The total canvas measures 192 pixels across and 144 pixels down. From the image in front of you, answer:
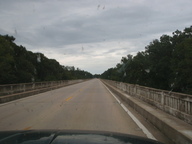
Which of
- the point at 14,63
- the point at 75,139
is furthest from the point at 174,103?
the point at 14,63

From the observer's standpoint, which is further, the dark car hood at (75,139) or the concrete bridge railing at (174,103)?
the concrete bridge railing at (174,103)

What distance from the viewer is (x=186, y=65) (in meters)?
39.1

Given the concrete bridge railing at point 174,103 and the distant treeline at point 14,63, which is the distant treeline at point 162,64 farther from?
the concrete bridge railing at point 174,103

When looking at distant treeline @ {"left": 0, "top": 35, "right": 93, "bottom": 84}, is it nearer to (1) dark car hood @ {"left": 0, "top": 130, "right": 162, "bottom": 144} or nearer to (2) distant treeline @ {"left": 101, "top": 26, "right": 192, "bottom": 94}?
(2) distant treeline @ {"left": 101, "top": 26, "right": 192, "bottom": 94}

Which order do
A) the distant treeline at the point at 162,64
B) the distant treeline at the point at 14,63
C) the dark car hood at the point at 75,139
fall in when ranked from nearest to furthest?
the dark car hood at the point at 75,139
the distant treeline at the point at 162,64
the distant treeline at the point at 14,63

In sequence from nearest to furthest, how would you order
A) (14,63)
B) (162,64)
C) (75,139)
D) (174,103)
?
(75,139) → (174,103) → (162,64) → (14,63)

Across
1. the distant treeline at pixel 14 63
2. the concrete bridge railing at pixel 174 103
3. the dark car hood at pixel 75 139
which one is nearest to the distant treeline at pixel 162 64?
the distant treeline at pixel 14 63

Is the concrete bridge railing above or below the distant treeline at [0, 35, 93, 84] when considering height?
below

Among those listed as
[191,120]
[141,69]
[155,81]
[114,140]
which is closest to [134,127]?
[191,120]

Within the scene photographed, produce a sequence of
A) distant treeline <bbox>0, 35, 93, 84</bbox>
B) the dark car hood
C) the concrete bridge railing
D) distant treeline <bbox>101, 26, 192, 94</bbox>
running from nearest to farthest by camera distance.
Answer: the dark car hood → the concrete bridge railing → distant treeline <bbox>101, 26, 192, 94</bbox> → distant treeline <bbox>0, 35, 93, 84</bbox>

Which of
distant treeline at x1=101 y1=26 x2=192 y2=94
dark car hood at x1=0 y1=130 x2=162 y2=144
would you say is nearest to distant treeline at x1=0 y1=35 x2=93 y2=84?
distant treeline at x1=101 y1=26 x2=192 y2=94

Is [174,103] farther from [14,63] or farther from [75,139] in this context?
[14,63]

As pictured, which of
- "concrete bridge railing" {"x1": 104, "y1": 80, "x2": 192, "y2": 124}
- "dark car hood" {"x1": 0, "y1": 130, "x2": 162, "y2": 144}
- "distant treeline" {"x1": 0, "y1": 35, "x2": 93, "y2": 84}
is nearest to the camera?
"dark car hood" {"x1": 0, "y1": 130, "x2": 162, "y2": 144}

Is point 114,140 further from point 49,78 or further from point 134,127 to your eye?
point 49,78
